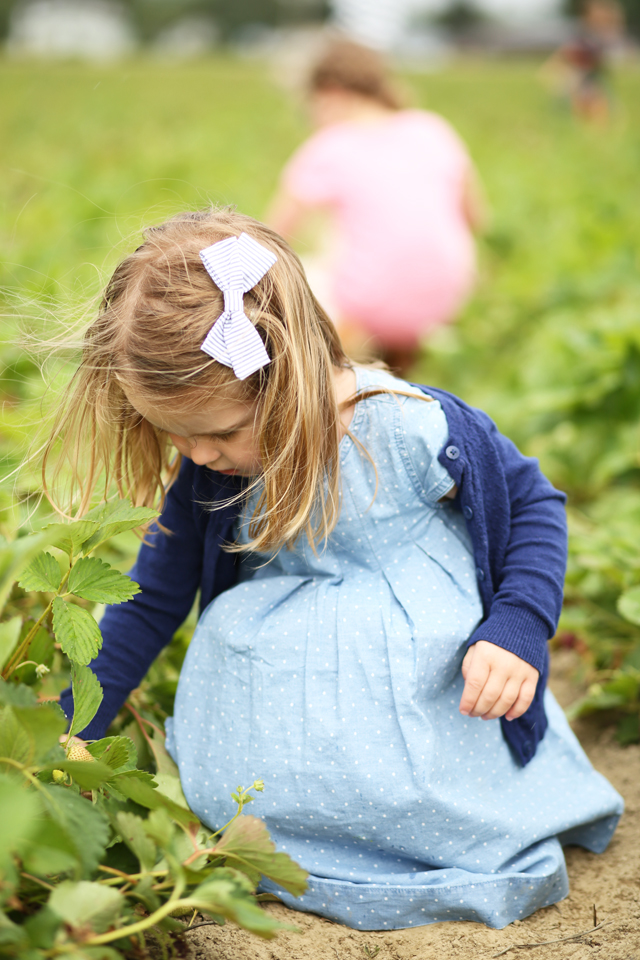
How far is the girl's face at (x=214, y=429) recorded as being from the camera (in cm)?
112

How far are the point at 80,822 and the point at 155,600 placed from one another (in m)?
0.56

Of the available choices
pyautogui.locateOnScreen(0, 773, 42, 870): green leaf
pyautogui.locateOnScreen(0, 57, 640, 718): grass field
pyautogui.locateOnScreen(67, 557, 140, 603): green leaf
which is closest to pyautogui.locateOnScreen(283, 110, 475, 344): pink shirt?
pyautogui.locateOnScreen(0, 57, 640, 718): grass field

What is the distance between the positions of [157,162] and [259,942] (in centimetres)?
641

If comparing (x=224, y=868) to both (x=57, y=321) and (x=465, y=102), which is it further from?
(x=465, y=102)

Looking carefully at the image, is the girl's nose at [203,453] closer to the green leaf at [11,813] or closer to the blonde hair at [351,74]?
the green leaf at [11,813]

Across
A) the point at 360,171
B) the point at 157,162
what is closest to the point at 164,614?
the point at 360,171

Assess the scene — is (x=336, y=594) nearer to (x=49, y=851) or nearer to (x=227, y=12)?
(x=49, y=851)

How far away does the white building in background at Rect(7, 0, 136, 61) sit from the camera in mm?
13500

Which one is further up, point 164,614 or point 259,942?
point 164,614

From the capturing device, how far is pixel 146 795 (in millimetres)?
909

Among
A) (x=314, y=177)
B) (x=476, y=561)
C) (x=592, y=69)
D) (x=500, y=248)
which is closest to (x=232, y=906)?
(x=476, y=561)

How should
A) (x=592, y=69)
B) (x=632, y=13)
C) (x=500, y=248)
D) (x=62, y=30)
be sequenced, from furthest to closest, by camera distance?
(x=632, y=13) → (x=62, y=30) → (x=592, y=69) → (x=500, y=248)

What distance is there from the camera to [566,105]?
543 inches

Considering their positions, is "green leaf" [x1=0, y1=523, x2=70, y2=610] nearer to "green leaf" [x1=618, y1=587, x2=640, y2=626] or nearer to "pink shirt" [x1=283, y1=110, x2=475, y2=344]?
"green leaf" [x1=618, y1=587, x2=640, y2=626]
